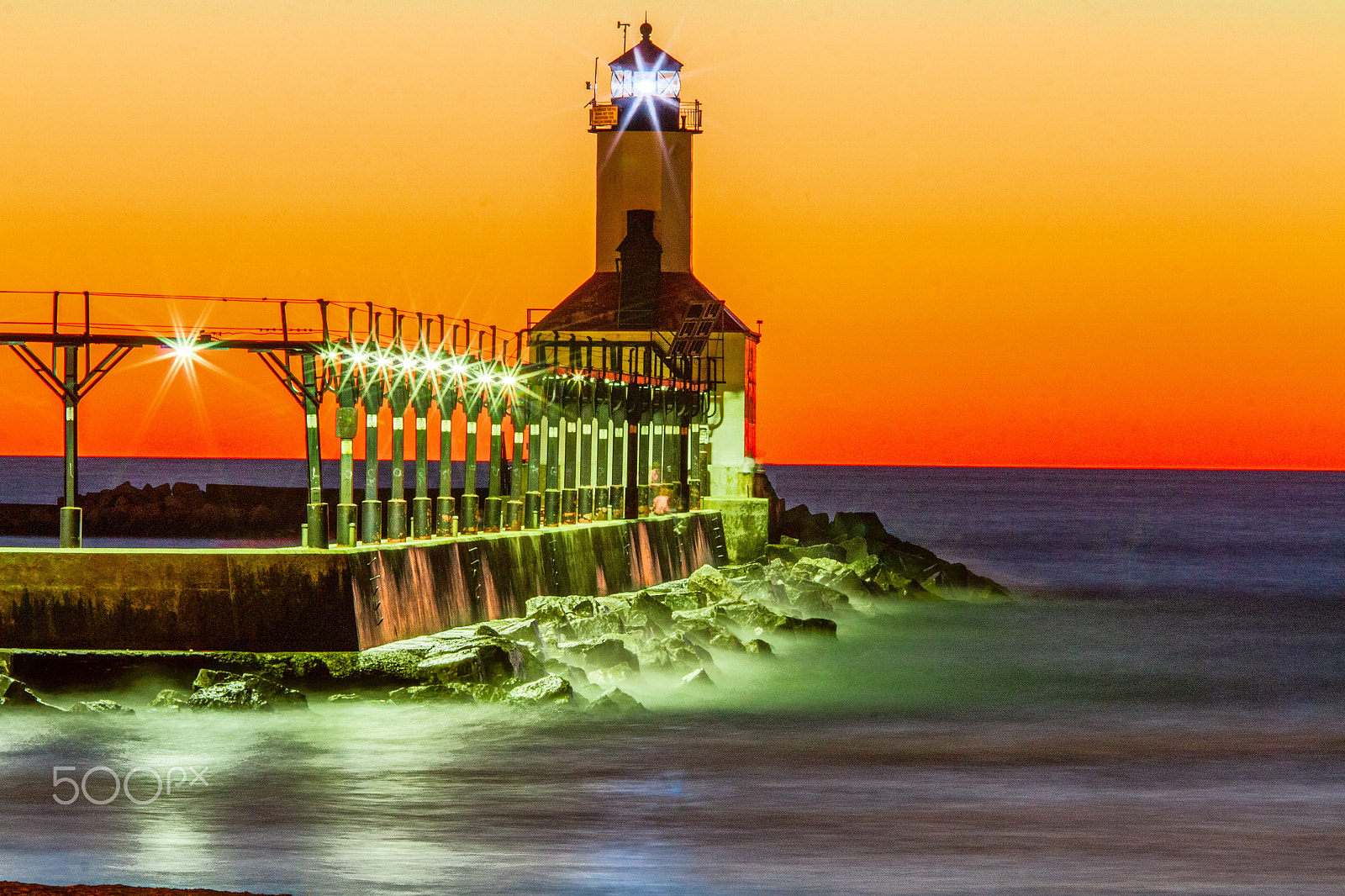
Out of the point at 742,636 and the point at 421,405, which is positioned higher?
the point at 421,405

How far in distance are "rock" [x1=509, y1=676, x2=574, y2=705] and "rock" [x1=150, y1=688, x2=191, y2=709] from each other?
3.60 metres

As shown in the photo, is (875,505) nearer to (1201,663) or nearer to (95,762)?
(1201,663)

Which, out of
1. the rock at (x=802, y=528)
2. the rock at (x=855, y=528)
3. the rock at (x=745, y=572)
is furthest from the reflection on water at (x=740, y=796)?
the rock at (x=855, y=528)

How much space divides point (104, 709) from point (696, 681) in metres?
7.73

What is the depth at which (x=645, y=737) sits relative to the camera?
19922 mm

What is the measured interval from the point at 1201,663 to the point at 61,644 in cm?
1953

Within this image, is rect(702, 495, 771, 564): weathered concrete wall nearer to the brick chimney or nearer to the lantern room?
the brick chimney

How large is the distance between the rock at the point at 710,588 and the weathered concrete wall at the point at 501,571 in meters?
0.98

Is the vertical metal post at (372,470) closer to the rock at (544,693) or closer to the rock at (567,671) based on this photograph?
the rock at (567,671)

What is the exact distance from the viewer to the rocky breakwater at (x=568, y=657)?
19.2 m

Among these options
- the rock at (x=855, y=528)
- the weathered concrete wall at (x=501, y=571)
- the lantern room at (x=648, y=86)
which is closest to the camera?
the weathered concrete wall at (x=501, y=571)

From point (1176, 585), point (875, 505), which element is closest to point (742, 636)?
point (1176, 585)

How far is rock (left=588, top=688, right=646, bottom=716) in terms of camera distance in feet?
67.3

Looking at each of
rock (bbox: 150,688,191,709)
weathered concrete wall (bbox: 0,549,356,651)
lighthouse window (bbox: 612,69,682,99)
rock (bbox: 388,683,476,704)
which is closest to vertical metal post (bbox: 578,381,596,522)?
rock (bbox: 388,683,476,704)
